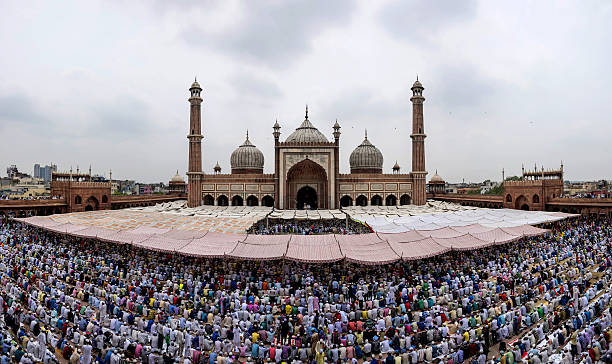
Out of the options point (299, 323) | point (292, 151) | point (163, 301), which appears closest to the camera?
point (299, 323)

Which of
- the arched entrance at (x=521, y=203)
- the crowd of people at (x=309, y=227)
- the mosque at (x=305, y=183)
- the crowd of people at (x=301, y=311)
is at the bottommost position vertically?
the crowd of people at (x=301, y=311)

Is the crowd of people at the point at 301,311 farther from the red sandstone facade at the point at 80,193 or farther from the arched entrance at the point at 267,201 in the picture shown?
the arched entrance at the point at 267,201

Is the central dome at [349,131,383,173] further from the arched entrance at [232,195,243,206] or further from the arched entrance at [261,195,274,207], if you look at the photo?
the arched entrance at [232,195,243,206]

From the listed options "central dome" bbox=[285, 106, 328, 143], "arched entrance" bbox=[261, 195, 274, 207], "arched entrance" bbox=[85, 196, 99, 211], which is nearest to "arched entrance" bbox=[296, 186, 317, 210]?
"arched entrance" bbox=[261, 195, 274, 207]

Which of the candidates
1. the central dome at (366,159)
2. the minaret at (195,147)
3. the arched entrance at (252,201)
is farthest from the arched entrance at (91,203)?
the central dome at (366,159)

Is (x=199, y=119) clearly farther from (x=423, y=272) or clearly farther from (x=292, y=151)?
(x=423, y=272)

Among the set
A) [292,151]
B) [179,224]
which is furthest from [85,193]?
[292,151]
